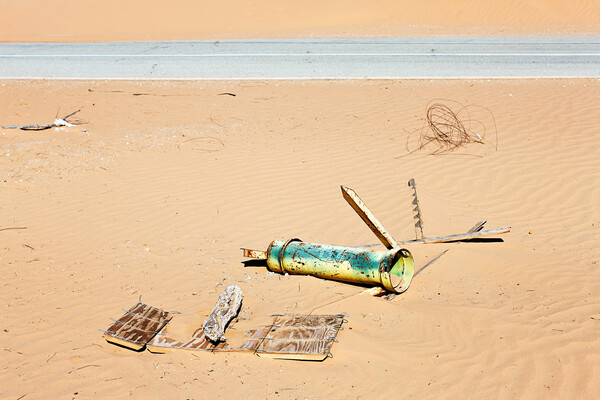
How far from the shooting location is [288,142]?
27.7 feet

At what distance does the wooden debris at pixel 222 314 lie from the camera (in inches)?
155

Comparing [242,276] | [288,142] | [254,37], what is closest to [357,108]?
[288,142]

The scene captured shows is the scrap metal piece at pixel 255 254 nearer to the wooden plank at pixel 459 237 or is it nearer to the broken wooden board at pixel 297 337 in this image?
the broken wooden board at pixel 297 337

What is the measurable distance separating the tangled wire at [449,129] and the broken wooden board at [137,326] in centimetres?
496

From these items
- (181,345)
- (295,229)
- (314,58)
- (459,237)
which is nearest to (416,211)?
(459,237)

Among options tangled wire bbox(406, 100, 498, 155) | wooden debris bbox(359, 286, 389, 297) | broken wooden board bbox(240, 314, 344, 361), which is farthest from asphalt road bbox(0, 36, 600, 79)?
broken wooden board bbox(240, 314, 344, 361)

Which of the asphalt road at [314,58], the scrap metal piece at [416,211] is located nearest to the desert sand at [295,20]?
the asphalt road at [314,58]

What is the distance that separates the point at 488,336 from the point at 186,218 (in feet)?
12.6

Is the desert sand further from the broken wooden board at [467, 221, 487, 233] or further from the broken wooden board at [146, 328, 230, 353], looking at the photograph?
the broken wooden board at [146, 328, 230, 353]

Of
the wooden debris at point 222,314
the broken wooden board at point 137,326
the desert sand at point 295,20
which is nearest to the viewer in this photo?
the wooden debris at point 222,314

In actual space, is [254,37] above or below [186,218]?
above

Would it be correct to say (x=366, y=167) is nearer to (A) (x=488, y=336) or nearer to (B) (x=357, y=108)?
(B) (x=357, y=108)

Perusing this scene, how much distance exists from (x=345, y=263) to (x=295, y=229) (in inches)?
62.8

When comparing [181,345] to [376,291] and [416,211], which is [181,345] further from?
[416,211]
